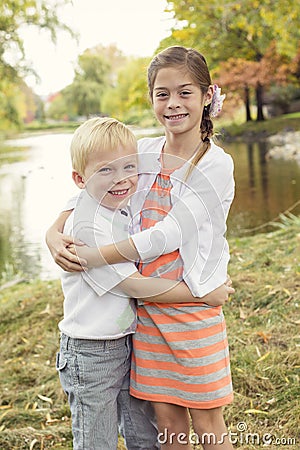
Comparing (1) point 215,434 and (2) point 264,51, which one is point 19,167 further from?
(1) point 215,434

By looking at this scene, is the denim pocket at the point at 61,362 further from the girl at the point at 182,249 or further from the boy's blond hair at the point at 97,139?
the boy's blond hair at the point at 97,139

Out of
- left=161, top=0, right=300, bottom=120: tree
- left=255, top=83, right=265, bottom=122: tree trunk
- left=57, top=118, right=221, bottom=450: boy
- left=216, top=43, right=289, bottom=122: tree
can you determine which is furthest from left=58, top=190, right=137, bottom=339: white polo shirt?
left=255, top=83, right=265, bottom=122: tree trunk

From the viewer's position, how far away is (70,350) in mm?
1564

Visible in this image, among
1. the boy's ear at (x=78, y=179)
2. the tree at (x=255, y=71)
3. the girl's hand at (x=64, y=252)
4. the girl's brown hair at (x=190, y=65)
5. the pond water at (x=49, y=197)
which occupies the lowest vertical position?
the pond water at (x=49, y=197)

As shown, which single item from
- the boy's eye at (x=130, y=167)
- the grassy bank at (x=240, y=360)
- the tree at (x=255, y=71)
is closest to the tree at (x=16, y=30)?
the tree at (x=255, y=71)

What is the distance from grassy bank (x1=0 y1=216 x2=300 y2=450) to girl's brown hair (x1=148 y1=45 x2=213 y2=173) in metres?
1.04

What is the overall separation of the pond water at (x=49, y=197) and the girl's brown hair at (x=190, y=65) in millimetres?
4377

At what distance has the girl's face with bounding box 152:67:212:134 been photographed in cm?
158

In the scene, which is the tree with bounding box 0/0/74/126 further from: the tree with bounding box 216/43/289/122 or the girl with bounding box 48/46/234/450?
the girl with bounding box 48/46/234/450

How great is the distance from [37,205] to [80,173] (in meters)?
8.08

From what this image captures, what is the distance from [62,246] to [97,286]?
13 cm

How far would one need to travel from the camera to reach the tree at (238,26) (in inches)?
275

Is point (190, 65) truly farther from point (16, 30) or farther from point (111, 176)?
point (16, 30)

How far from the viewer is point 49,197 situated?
1027cm
